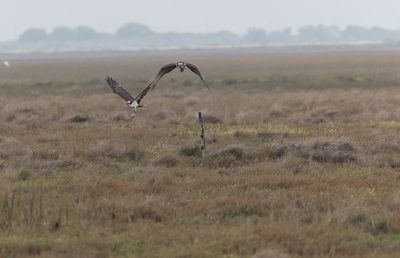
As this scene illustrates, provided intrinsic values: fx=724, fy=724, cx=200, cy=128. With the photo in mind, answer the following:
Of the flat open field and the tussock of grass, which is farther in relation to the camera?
the tussock of grass

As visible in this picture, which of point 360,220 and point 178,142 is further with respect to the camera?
point 178,142

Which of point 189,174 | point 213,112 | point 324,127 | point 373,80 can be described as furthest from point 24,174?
point 373,80

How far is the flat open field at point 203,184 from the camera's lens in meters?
8.82

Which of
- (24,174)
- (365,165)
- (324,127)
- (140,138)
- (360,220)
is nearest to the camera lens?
(360,220)

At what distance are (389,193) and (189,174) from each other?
150 inches

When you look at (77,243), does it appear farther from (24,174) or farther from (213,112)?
(213,112)

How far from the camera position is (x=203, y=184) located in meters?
12.5

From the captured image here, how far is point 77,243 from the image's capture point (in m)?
8.77

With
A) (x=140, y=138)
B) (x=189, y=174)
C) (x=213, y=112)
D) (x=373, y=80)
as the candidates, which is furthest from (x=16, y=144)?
(x=373, y=80)

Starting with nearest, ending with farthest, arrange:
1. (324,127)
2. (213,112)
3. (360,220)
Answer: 1. (360,220)
2. (324,127)
3. (213,112)

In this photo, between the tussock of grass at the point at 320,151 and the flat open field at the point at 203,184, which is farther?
the tussock of grass at the point at 320,151

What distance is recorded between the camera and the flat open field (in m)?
8.82

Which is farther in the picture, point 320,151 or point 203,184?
point 320,151

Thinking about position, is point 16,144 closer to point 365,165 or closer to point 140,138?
point 140,138
